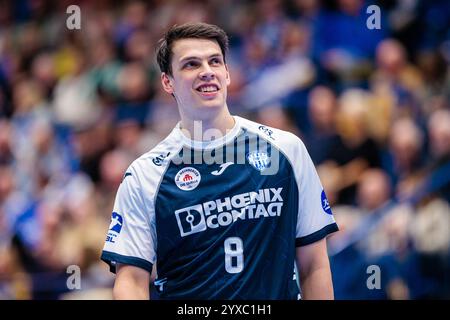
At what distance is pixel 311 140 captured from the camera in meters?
6.59

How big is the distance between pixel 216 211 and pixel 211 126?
0.41 metres

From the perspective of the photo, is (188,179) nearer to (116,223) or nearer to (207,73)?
(116,223)

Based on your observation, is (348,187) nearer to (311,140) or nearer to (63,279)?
Answer: (311,140)

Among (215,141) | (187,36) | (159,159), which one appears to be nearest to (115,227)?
(159,159)

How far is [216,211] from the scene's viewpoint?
351 cm

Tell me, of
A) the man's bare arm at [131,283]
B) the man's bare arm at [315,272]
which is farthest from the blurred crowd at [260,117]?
the man's bare arm at [131,283]

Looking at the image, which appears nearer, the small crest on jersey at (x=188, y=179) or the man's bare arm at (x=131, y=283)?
the man's bare arm at (x=131, y=283)

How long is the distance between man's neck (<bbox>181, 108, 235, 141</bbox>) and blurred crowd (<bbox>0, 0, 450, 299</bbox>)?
2.56 metres

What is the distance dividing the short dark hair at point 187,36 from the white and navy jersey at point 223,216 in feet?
1.29

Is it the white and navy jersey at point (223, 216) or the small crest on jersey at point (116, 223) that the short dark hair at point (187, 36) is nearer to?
the white and navy jersey at point (223, 216)

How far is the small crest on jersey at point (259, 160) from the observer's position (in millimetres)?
3580

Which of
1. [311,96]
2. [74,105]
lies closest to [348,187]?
[311,96]

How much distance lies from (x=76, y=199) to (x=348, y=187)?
8.76 ft

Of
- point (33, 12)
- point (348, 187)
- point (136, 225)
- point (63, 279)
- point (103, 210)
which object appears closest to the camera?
point (136, 225)
